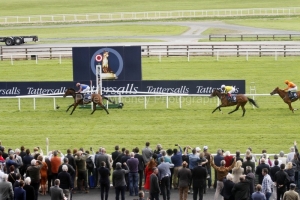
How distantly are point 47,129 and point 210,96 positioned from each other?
5.95 m

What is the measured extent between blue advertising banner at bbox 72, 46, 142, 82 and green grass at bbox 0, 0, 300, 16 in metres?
46.7

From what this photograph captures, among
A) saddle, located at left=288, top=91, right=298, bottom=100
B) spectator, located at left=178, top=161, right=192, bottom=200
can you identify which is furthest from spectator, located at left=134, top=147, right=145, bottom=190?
saddle, located at left=288, top=91, right=298, bottom=100

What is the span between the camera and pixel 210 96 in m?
28.1

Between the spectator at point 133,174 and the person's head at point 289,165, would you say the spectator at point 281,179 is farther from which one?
the spectator at point 133,174

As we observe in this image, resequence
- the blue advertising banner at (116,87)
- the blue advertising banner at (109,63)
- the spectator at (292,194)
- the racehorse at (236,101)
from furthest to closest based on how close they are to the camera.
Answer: the blue advertising banner at (109,63), the blue advertising banner at (116,87), the racehorse at (236,101), the spectator at (292,194)

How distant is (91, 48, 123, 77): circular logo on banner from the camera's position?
30859 millimetres

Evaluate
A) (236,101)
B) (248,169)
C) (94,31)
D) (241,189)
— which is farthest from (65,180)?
(94,31)

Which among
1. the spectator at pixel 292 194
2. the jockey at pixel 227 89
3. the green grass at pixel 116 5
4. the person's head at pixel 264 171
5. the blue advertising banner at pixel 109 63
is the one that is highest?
the green grass at pixel 116 5

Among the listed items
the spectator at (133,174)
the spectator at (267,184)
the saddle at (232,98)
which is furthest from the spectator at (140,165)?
the saddle at (232,98)

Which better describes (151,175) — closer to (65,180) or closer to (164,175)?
(164,175)

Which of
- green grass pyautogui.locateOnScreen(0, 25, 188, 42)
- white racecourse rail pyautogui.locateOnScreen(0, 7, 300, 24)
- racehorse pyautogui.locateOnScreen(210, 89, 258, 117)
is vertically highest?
white racecourse rail pyautogui.locateOnScreen(0, 7, 300, 24)

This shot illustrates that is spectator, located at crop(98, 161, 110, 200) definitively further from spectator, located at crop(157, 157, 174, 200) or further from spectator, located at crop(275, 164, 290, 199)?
spectator, located at crop(275, 164, 290, 199)

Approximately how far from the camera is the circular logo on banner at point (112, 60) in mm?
30859

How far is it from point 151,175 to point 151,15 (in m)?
54.3
